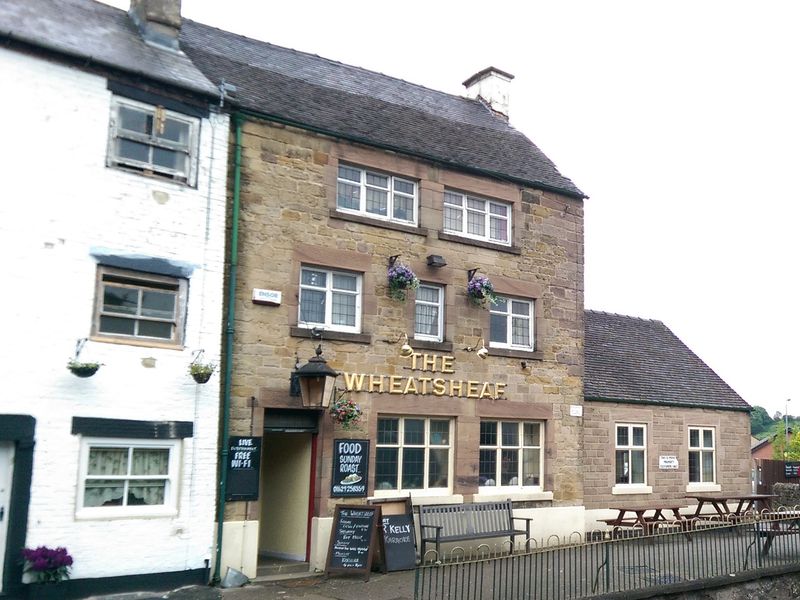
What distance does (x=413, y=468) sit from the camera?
15.4 metres

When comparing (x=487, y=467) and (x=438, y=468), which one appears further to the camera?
(x=487, y=467)

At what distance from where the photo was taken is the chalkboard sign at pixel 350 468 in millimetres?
14109

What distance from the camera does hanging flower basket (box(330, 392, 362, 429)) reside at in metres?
14.1

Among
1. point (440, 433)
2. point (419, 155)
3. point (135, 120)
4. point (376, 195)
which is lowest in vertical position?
point (440, 433)

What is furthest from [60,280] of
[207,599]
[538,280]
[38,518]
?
[538,280]

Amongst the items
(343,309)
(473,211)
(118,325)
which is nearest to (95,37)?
(118,325)

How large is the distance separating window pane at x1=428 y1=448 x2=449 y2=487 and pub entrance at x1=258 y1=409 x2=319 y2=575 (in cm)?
256

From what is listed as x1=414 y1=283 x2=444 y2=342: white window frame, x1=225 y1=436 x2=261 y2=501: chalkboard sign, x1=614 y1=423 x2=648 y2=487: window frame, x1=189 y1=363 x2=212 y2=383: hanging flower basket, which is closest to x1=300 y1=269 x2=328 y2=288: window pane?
x1=414 y1=283 x2=444 y2=342: white window frame

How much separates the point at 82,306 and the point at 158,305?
1.20 metres

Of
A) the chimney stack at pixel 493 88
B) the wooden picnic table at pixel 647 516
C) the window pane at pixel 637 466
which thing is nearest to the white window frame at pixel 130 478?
the wooden picnic table at pixel 647 516

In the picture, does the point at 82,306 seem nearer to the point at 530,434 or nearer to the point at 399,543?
the point at 399,543

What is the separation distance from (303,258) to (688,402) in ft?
38.9

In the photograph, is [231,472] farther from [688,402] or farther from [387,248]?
[688,402]

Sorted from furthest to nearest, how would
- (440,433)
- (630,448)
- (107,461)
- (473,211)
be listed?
(630,448)
(473,211)
(440,433)
(107,461)
